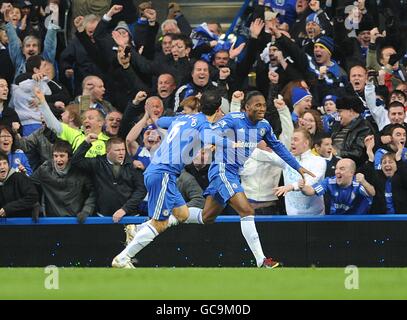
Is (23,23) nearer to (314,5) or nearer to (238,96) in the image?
(238,96)

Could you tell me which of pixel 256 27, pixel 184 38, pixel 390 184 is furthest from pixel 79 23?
pixel 390 184

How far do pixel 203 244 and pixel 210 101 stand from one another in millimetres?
1820

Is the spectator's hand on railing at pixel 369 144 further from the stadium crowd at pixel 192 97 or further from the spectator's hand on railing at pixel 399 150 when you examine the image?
the spectator's hand on railing at pixel 399 150

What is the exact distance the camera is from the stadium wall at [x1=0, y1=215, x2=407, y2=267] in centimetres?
1389

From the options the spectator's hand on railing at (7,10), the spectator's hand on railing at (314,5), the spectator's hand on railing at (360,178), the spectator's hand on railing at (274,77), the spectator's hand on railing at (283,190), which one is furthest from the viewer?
the spectator's hand on railing at (7,10)

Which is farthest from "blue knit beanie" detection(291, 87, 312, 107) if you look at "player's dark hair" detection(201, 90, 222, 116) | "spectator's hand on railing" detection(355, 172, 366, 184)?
"player's dark hair" detection(201, 90, 222, 116)

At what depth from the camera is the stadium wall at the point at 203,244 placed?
1389 centimetres

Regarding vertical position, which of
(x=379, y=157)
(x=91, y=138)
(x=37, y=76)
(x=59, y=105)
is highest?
(x=37, y=76)

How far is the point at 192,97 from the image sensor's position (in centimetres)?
1457

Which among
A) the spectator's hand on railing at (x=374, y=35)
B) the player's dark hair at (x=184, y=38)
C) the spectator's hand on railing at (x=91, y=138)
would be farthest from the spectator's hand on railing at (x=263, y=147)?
the spectator's hand on railing at (x=374, y=35)

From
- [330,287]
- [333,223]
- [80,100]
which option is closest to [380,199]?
[333,223]

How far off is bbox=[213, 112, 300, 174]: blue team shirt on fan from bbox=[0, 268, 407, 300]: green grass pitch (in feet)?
4.29

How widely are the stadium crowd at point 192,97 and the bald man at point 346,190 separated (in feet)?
0.05

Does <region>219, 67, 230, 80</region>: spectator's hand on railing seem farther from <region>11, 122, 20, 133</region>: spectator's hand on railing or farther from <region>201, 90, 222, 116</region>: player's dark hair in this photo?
<region>11, 122, 20, 133</region>: spectator's hand on railing
